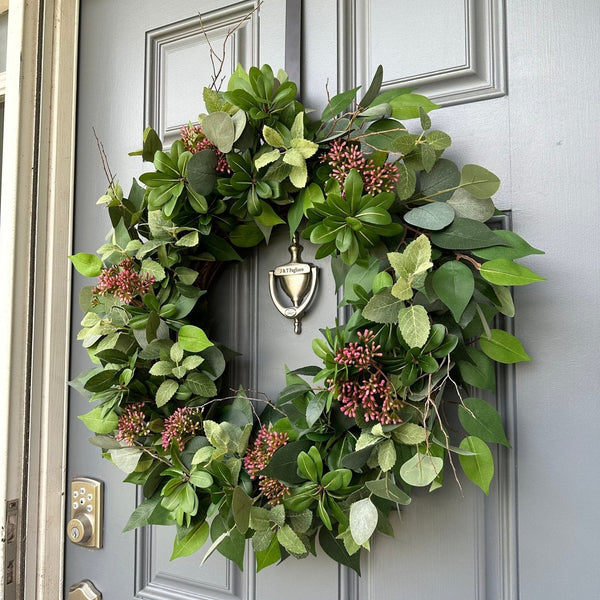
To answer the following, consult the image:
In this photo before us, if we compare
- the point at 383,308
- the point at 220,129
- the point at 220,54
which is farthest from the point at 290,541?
the point at 220,54

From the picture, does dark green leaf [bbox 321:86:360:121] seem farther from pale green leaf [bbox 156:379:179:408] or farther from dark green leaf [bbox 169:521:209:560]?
dark green leaf [bbox 169:521:209:560]

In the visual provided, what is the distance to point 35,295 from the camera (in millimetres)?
995

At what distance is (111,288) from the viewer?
0.78m

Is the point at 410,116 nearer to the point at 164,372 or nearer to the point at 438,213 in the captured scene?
the point at 438,213

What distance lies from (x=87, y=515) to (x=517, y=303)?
0.82 meters

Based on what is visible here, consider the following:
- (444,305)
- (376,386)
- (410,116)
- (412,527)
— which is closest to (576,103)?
(410,116)

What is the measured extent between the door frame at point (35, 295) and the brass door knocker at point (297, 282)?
0.45 m

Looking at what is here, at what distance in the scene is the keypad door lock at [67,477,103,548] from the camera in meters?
0.99

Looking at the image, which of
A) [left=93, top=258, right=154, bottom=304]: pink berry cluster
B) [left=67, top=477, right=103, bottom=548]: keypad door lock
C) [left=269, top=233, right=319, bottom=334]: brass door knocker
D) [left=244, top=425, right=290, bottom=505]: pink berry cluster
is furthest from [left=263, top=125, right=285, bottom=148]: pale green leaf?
[left=67, top=477, right=103, bottom=548]: keypad door lock

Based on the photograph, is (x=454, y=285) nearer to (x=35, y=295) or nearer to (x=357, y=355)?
(x=357, y=355)

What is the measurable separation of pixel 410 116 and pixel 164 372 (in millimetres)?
472

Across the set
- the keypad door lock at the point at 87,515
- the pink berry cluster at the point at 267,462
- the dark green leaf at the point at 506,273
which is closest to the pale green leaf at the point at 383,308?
the dark green leaf at the point at 506,273

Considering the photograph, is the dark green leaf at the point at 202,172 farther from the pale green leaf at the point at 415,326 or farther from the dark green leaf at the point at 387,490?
the dark green leaf at the point at 387,490

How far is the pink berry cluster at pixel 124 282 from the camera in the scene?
780 mm
